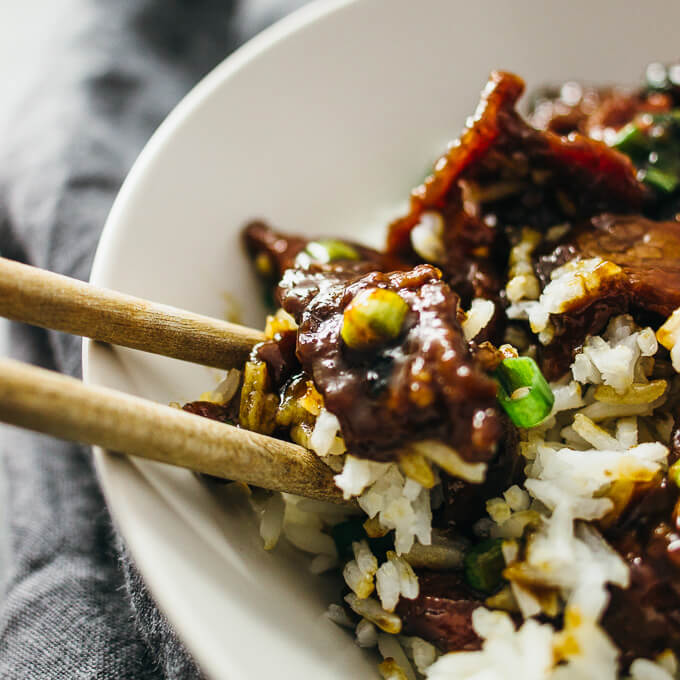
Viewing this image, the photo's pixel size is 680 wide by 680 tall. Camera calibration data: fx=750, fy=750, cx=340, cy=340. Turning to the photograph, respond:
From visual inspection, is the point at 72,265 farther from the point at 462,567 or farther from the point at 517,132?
the point at 462,567

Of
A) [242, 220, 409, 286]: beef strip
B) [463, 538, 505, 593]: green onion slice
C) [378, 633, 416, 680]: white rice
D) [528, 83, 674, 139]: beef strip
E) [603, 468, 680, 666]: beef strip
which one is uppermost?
[528, 83, 674, 139]: beef strip

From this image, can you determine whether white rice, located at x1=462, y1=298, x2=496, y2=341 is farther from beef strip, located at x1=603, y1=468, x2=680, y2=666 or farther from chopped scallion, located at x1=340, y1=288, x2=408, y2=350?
beef strip, located at x1=603, y1=468, x2=680, y2=666

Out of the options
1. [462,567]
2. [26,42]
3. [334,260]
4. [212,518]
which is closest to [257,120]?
[334,260]

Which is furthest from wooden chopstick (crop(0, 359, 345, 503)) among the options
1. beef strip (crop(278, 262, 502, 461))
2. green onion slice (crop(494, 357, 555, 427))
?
green onion slice (crop(494, 357, 555, 427))

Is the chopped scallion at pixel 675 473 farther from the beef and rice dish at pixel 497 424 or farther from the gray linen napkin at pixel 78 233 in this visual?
the gray linen napkin at pixel 78 233

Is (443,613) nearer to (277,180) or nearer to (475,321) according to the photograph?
(475,321)

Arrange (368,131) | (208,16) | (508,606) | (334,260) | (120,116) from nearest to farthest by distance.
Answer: (508,606)
(334,260)
(368,131)
(120,116)
(208,16)
